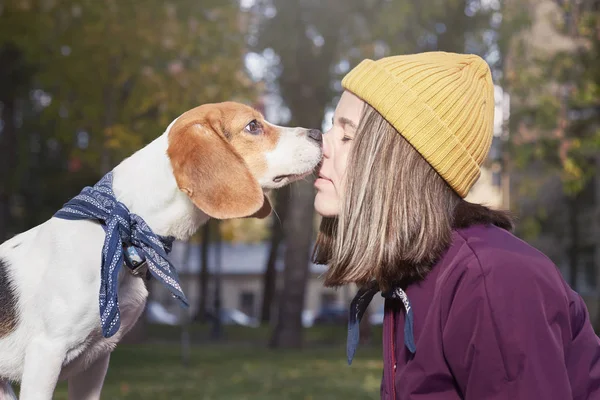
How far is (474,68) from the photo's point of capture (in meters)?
3.77

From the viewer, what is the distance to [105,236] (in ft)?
12.0

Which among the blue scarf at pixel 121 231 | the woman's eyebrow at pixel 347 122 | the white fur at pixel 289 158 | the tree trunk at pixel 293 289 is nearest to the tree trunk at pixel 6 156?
the tree trunk at pixel 293 289

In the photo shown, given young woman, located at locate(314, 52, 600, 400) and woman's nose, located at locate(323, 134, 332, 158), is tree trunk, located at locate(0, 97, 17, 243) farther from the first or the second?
young woman, located at locate(314, 52, 600, 400)

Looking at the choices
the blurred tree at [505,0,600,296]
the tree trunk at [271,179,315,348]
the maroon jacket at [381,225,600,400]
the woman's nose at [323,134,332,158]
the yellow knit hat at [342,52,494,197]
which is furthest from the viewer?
the blurred tree at [505,0,600,296]

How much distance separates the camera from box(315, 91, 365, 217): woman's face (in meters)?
3.94

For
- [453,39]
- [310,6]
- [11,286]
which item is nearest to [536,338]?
[11,286]

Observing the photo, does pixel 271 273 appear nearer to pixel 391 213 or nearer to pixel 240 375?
pixel 240 375

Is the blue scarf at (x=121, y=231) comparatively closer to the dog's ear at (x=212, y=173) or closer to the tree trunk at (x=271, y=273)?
the dog's ear at (x=212, y=173)

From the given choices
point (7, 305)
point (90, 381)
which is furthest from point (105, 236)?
point (90, 381)

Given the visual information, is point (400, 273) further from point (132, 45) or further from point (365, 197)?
point (132, 45)

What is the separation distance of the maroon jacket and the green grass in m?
6.11

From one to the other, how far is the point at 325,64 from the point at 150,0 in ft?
15.5

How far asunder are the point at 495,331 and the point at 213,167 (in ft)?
5.04

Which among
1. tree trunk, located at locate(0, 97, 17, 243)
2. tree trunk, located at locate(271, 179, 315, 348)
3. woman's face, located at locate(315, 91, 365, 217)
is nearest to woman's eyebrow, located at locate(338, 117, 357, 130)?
woman's face, located at locate(315, 91, 365, 217)
